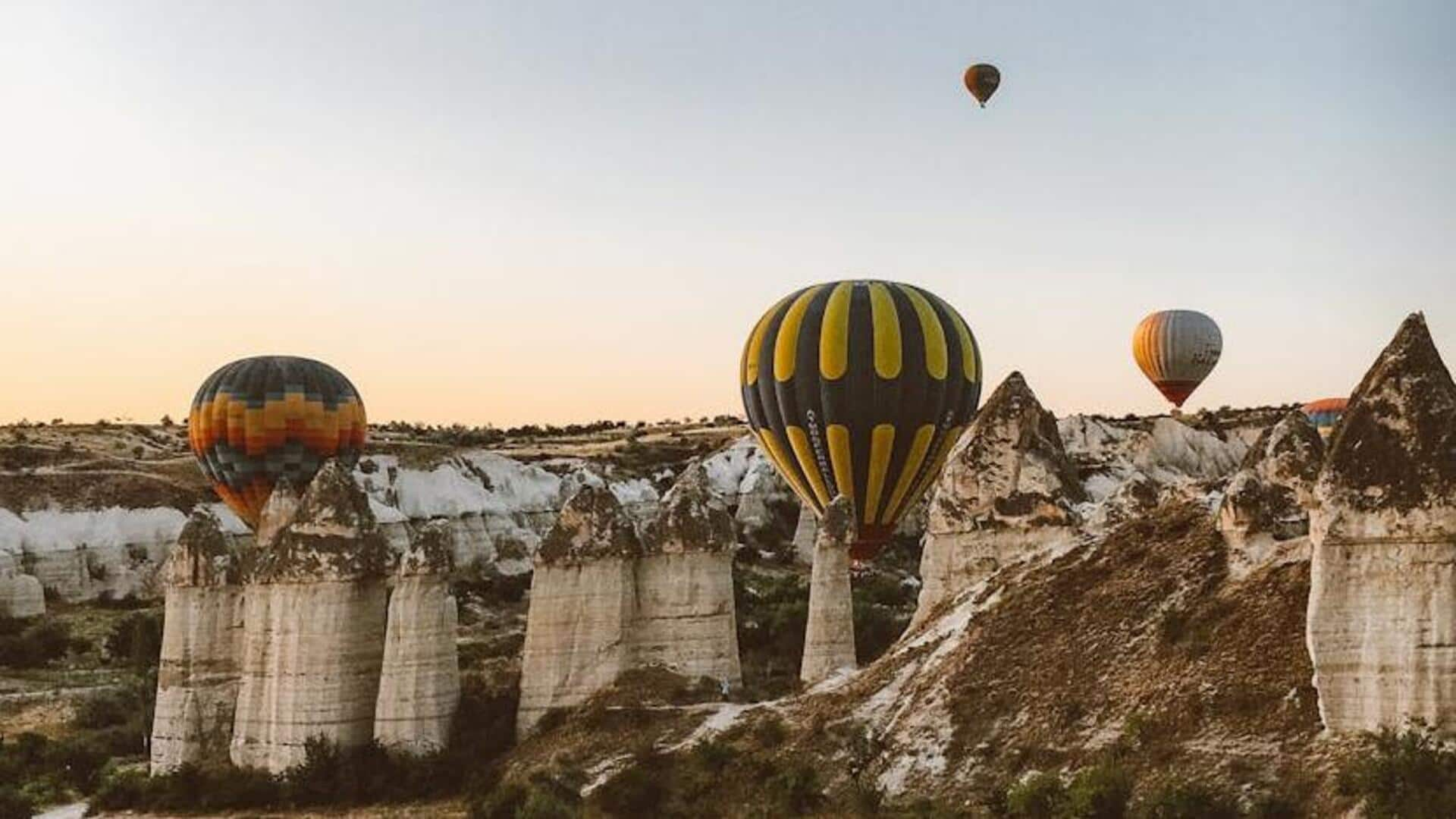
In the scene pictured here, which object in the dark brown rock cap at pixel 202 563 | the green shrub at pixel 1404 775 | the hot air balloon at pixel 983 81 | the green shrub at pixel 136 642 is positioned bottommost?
the green shrub at pixel 136 642

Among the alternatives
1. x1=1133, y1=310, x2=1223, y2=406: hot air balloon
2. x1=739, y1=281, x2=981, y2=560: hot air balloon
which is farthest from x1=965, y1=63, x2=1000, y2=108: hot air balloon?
x1=1133, y1=310, x2=1223, y2=406: hot air balloon

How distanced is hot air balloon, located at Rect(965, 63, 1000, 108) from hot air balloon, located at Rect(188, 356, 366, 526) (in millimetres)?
26834

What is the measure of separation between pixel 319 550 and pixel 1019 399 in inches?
518

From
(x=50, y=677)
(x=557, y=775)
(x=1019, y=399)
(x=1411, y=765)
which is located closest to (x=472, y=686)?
(x=557, y=775)

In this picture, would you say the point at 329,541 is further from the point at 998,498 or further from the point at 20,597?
the point at 20,597

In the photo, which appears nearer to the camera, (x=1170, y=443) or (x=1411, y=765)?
(x=1411, y=765)

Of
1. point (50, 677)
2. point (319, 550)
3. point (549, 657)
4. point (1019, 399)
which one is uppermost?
point (1019, 399)

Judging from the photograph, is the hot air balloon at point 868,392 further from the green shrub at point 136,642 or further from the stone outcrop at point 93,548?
the stone outcrop at point 93,548

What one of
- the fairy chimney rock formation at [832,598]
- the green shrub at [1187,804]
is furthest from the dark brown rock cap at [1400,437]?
the fairy chimney rock formation at [832,598]

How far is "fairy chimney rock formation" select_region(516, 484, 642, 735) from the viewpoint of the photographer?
94.4ft

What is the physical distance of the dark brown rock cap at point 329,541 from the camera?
2941 cm

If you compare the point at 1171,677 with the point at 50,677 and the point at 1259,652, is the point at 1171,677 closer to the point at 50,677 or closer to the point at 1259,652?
the point at 1259,652

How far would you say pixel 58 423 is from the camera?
122438 mm

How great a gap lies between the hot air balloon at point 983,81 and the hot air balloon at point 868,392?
51.3 feet
